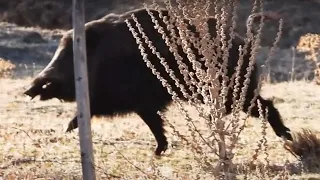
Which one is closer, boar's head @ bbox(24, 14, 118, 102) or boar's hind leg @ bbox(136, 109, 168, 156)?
boar's head @ bbox(24, 14, 118, 102)

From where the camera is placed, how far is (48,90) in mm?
6691

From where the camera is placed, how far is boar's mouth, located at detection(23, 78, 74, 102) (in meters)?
6.56

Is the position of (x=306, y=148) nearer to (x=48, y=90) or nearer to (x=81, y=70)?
(x=48, y=90)

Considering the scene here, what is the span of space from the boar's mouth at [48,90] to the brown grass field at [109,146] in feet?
1.16

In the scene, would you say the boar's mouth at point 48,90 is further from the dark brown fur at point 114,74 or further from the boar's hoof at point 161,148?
the boar's hoof at point 161,148

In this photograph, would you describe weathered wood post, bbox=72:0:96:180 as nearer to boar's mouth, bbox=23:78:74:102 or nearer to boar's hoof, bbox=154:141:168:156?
boar's mouth, bbox=23:78:74:102

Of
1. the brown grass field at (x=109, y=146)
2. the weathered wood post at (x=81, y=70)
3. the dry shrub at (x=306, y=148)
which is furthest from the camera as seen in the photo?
the dry shrub at (x=306, y=148)

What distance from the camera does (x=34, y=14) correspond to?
3192 centimetres

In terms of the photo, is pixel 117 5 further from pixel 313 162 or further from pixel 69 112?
pixel 313 162

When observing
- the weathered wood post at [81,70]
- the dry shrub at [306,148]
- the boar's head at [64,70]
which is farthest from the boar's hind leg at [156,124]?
the weathered wood post at [81,70]

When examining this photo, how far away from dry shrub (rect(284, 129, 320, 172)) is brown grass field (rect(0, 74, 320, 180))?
0.08 meters

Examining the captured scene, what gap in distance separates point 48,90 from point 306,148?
224cm

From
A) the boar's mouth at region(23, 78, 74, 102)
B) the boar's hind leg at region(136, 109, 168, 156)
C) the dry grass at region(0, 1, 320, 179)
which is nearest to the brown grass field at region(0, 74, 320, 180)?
the dry grass at region(0, 1, 320, 179)

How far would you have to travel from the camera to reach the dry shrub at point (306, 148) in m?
6.03
